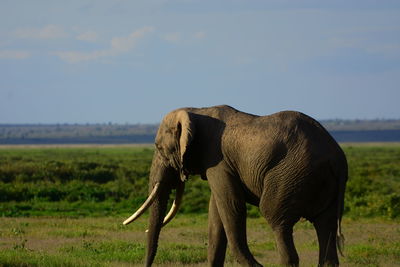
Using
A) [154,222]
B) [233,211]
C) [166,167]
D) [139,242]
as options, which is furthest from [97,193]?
[233,211]

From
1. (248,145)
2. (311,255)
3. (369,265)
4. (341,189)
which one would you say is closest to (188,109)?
(248,145)

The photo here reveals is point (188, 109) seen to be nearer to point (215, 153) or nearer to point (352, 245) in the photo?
point (215, 153)

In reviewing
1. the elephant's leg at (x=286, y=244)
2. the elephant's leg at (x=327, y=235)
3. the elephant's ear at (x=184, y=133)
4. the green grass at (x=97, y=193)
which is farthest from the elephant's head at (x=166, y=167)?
the green grass at (x=97, y=193)

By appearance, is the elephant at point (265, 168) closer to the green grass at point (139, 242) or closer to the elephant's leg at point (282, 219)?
the elephant's leg at point (282, 219)

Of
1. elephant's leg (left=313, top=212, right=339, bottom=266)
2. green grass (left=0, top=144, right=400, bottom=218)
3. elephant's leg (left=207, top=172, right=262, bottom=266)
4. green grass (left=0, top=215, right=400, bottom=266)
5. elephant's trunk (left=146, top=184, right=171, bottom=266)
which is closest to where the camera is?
elephant's leg (left=313, top=212, right=339, bottom=266)

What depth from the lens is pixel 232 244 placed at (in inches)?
398

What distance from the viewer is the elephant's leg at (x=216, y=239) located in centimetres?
1075

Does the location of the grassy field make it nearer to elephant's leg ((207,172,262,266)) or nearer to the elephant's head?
the elephant's head

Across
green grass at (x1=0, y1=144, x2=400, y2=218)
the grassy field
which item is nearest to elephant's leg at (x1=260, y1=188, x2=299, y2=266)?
the grassy field

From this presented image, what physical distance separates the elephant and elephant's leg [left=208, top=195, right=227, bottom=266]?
1cm

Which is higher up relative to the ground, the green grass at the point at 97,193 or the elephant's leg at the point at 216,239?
the elephant's leg at the point at 216,239

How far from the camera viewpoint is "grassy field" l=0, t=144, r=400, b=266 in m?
13.8

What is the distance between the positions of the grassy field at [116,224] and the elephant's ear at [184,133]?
7.18 ft

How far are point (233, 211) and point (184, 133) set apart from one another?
1018mm
